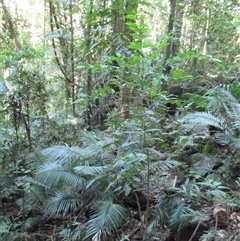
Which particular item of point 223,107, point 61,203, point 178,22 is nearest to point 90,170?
point 61,203

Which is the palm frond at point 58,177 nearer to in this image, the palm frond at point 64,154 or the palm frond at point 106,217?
the palm frond at point 64,154

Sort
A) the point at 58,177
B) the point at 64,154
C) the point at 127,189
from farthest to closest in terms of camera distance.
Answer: the point at 64,154 < the point at 58,177 < the point at 127,189

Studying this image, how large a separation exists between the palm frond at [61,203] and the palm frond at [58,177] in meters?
0.19

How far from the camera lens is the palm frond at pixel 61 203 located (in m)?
3.84

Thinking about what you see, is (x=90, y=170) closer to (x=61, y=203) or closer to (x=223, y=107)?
(x=61, y=203)

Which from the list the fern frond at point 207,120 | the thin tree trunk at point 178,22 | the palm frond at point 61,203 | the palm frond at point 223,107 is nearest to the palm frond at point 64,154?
the palm frond at point 61,203

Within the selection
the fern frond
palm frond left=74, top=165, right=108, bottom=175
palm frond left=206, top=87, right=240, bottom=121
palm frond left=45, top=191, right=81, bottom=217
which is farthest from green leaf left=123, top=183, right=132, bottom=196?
palm frond left=206, top=87, right=240, bottom=121

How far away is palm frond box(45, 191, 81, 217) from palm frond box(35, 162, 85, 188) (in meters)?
0.19

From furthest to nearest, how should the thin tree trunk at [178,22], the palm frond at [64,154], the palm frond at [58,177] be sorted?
the thin tree trunk at [178,22], the palm frond at [64,154], the palm frond at [58,177]

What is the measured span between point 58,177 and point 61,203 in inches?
14.0

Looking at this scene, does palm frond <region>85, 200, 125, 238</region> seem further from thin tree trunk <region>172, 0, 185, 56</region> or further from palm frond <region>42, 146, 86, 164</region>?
thin tree trunk <region>172, 0, 185, 56</region>

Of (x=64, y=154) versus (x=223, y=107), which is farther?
(x=64, y=154)

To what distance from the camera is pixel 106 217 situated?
A: 3.25m

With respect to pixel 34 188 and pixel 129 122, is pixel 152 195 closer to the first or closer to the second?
pixel 129 122
